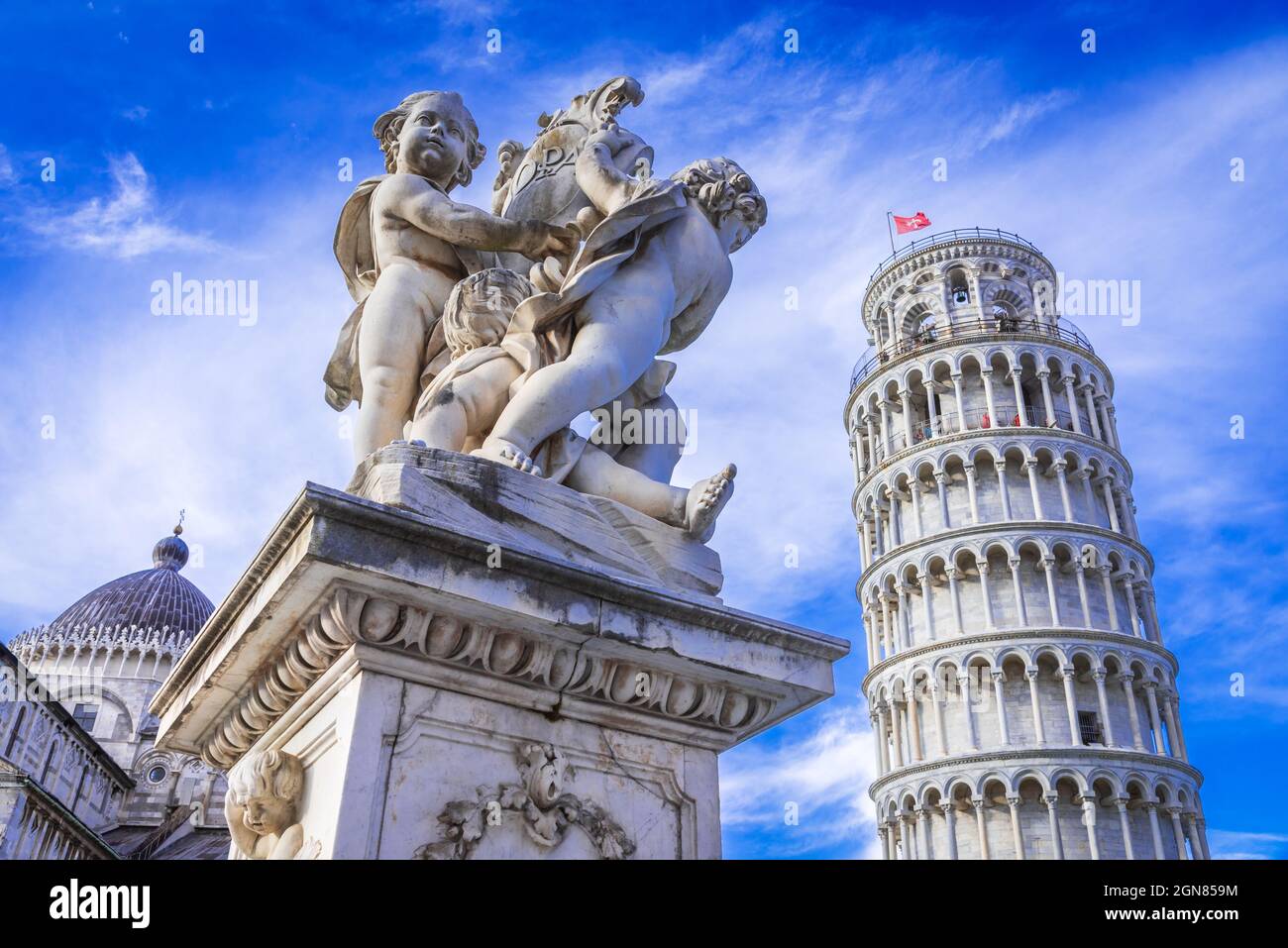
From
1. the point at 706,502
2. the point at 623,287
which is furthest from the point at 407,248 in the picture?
the point at 706,502

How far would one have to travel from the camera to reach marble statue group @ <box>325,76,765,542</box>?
→ 3.52 meters

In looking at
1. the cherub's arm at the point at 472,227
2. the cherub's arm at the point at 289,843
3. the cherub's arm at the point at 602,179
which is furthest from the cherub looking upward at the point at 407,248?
the cherub's arm at the point at 289,843

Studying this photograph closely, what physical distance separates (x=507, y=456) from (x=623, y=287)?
0.91 m

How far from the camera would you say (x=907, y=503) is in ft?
142

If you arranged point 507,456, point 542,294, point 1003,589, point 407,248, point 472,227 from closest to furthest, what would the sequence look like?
1. point 507,456
2. point 542,294
3. point 472,227
4. point 407,248
5. point 1003,589

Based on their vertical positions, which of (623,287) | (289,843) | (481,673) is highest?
(623,287)

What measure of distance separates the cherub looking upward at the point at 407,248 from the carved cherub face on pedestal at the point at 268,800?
1327mm

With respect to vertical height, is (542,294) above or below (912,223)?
below

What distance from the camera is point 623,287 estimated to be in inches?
153

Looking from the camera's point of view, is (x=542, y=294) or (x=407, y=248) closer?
(x=542, y=294)

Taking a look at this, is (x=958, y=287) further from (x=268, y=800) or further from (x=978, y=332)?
(x=268, y=800)

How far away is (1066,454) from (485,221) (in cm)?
4082

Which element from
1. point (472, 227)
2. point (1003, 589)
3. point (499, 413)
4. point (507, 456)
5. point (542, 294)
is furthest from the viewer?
point (1003, 589)
